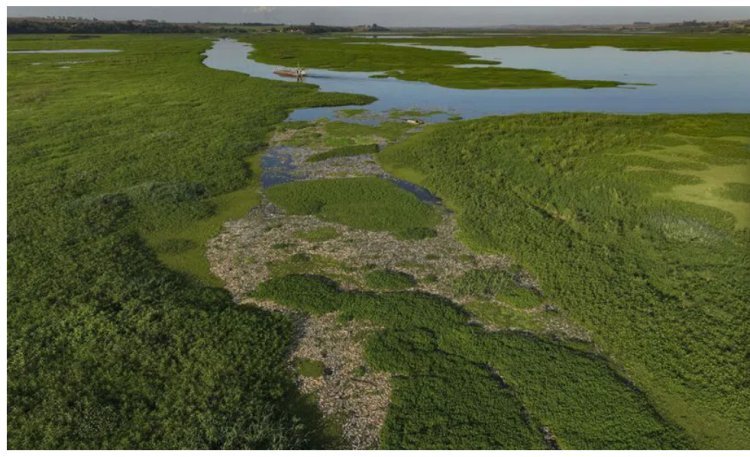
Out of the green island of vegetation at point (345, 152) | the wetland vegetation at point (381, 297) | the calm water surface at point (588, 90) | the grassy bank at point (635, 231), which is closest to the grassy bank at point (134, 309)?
the wetland vegetation at point (381, 297)

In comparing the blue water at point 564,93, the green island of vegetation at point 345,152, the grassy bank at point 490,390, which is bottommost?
the grassy bank at point 490,390

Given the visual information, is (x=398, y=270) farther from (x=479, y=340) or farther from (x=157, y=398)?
(x=157, y=398)

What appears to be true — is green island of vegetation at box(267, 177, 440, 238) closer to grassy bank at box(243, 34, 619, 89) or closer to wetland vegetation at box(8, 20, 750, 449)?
wetland vegetation at box(8, 20, 750, 449)

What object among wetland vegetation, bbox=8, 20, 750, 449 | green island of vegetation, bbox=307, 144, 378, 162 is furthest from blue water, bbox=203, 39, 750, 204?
wetland vegetation, bbox=8, 20, 750, 449

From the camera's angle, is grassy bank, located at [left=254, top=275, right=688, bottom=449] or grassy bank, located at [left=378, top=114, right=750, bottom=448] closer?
grassy bank, located at [left=254, top=275, right=688, bottom=449]

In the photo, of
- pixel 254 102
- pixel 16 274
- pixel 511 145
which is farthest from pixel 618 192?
pixel 254 102

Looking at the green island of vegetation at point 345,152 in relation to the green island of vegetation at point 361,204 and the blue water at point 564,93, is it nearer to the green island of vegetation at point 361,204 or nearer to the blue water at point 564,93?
the blue water at point 564,93

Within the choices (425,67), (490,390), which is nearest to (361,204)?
(490,390)
